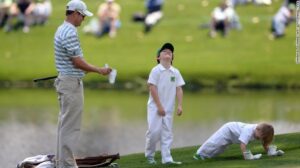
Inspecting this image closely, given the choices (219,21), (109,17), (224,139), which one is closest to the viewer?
(224,139)

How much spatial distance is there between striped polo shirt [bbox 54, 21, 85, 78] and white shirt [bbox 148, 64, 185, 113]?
6.12 ft

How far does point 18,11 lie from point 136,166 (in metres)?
42.8

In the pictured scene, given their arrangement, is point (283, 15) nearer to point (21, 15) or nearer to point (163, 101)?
point (21, 15)

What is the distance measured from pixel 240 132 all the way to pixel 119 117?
16079 millimetres

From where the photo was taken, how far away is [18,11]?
185ft

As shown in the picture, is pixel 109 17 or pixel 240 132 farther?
pixel 109 17

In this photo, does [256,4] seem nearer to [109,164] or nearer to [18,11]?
[18,11]

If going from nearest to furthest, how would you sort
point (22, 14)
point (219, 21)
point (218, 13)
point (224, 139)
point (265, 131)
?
point (265, 131) → point (224, 139) → point (218, 13) → point (219, 21) → point (22, 14)

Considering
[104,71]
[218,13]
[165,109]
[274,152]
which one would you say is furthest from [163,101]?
[218,13]

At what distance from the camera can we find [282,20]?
5438cm

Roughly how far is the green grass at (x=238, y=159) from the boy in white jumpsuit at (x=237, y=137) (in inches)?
5.5

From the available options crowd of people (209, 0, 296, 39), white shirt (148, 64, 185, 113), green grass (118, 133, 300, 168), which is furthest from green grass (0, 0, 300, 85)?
white shirt (148, 64, 185, 113)

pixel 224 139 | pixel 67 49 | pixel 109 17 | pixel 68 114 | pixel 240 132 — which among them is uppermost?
pixel 109 17

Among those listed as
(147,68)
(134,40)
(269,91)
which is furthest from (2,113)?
(134,40)
